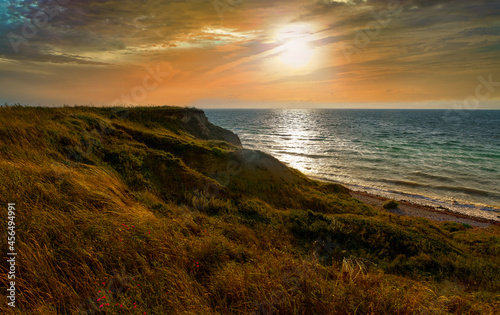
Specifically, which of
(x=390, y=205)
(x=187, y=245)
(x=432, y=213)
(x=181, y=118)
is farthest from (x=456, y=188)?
(x=187, y=245)

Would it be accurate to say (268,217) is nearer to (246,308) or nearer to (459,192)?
(246,308)

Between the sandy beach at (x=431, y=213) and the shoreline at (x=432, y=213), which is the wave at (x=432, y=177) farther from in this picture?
the sandy beach at (x=431, y=213)

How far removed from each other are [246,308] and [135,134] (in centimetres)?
1423

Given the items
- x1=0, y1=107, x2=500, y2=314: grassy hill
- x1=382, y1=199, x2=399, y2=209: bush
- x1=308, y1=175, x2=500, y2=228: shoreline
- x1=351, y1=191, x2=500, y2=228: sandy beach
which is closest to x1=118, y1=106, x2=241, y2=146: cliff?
x1=0, y1=107, x2=500, y2=314: grassy hill

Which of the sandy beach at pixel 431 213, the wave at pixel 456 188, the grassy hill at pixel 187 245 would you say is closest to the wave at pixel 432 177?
the wave at pixel 456 188

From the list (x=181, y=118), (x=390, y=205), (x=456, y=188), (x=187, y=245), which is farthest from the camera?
(x=456, y=188)

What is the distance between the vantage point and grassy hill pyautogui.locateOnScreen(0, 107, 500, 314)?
344 cm

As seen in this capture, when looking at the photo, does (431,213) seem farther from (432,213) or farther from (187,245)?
(187,245)

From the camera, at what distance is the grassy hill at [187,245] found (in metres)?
3.44

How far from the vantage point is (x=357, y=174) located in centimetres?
3050

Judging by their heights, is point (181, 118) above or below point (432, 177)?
above

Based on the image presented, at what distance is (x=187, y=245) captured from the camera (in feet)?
16.1

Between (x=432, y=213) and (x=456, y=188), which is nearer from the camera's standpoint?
(x=432, y=213)

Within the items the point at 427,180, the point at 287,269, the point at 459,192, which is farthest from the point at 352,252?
the point at 427,180
